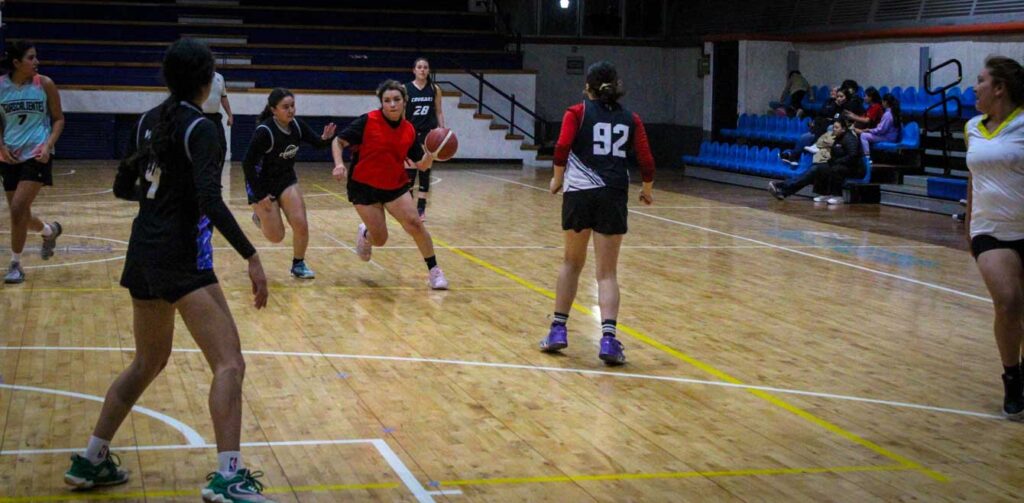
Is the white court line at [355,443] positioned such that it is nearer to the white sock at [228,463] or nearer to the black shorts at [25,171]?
the white sock at [228,463]

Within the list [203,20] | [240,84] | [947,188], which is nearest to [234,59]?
[240,84]

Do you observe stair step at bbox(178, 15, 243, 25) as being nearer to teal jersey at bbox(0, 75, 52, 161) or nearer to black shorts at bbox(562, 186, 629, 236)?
teal jersey at bbox(0, 75, 52, 161)

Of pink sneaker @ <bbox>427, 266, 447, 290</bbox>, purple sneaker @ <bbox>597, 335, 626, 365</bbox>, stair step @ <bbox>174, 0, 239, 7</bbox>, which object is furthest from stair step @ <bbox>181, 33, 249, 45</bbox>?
purple sneaker @ <bbox>597, 335, 626, 365</bbox>

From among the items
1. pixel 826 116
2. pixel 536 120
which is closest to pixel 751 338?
pixel 826 116

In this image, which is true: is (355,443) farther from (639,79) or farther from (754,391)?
(639,79)

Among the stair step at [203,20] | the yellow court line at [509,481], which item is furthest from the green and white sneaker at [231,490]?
the stair step at [203,20]

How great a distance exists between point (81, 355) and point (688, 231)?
27.9 ft

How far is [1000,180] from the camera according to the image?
19.6ft

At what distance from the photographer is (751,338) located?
8078 mm

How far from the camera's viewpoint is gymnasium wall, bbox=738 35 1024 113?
1905cm

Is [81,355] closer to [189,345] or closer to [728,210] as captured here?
[189,345]

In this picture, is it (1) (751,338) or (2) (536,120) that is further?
(2) (536,120)

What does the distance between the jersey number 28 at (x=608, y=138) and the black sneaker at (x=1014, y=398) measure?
8.18 ft

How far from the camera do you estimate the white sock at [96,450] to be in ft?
15.4
